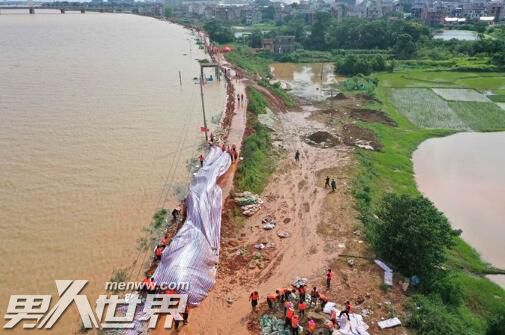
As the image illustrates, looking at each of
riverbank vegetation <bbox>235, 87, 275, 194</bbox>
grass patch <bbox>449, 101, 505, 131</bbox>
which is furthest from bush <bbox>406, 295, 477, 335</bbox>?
grass patch <bbox>449, 101, 505, 131</bbox>

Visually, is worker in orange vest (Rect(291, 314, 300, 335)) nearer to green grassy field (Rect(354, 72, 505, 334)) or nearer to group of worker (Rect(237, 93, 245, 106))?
green grassy field (Rect(354, 72, 505, 334))

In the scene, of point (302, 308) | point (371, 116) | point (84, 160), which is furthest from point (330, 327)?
point (371, 116)

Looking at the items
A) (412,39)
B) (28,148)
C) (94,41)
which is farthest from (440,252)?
(94,41)

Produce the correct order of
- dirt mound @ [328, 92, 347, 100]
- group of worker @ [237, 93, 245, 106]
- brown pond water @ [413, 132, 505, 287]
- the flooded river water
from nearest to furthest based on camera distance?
the flooded river water
brown pond water @ [413, 132, 505, 287]
group of worker @ [237, 93, 245, 106]
dirt mound @ [328, 92, 347, 100]


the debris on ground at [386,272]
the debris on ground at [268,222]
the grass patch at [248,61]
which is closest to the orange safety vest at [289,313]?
the debris on ground at [386,272]

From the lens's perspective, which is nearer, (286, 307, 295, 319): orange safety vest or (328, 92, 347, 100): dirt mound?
(286, 307, 295, 319): orange safety vest

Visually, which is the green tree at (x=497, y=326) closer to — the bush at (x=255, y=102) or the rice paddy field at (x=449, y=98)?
the bush at (x=255, y=102)

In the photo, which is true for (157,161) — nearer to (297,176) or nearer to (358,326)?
(297,176)

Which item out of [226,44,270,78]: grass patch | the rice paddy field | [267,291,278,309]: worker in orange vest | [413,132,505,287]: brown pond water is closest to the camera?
[267,291,278,309]: worker in orange vest
